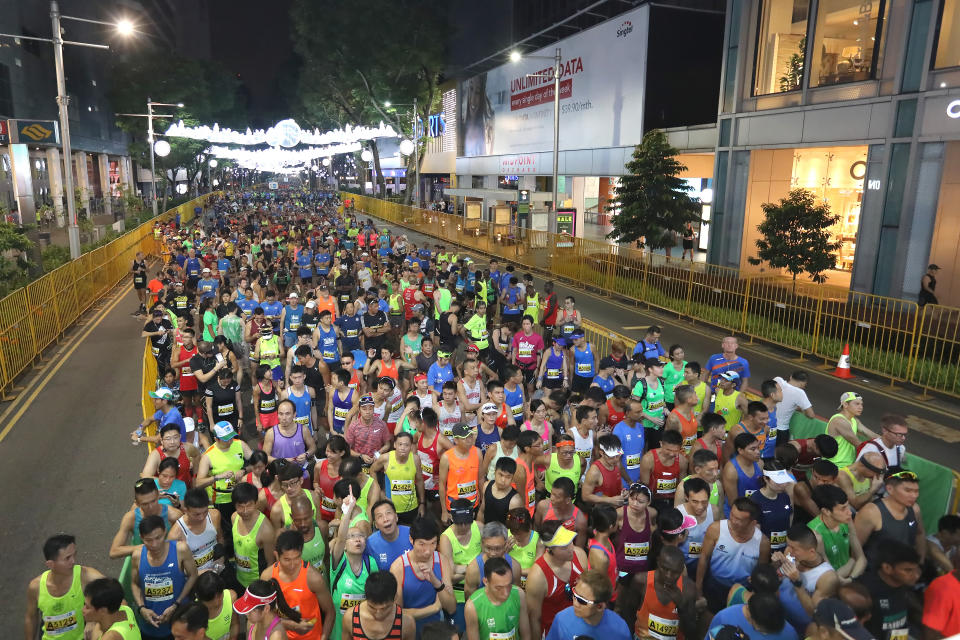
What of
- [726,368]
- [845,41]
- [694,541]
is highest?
[845,41]

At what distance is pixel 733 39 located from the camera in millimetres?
22859

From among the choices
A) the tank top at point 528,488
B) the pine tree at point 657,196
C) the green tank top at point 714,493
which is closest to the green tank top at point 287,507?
the tank top at point 528,488

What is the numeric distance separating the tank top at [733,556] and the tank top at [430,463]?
3.05m

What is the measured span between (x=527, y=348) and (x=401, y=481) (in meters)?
4.52

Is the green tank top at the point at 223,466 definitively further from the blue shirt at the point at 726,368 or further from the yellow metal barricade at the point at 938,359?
the yellow metal barricade at the point at 938,359

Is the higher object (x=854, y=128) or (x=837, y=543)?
(x=854, y=128)

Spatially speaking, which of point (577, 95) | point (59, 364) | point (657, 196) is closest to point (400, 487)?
point (59, 364)

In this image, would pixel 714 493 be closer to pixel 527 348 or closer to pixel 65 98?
pixel 527 348

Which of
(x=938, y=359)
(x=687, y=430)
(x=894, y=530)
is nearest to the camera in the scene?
(x=894, y=530)

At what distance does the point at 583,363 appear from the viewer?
10.1 meters

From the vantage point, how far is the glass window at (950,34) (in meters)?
16.4

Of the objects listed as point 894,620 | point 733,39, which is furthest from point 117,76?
point 894,620

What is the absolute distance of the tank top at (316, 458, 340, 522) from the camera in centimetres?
649

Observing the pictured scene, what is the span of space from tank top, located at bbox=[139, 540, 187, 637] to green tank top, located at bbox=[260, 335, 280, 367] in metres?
5.35
